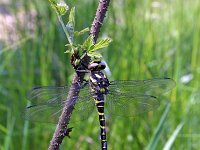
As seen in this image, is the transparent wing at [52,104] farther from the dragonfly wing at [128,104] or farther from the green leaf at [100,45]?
the green leaf at [100,45]

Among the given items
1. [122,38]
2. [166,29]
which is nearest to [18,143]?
[122,38]

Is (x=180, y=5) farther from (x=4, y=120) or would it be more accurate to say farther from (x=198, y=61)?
(x=4, y=120)

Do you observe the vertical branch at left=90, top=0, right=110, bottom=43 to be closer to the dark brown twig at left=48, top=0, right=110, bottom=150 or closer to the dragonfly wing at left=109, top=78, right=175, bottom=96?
the dark brown twig at left=48, top=0, right=110, bottom=150

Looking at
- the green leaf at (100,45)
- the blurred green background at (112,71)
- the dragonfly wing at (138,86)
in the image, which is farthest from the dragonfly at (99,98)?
the blurred green background at (112,71)

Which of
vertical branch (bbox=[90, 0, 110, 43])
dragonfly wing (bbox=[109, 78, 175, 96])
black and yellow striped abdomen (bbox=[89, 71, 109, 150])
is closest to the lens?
vertical branch (bbox=[90, 0, 110, 43])

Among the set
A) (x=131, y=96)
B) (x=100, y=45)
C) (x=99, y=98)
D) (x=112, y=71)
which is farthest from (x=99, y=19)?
(x=112, y=71)

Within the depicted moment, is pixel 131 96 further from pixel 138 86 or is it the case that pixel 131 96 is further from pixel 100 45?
pixel 100 45

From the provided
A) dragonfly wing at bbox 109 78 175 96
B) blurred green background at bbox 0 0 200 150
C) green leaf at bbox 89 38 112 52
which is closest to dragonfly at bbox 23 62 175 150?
dragonfly wing at bbox 109 78 175 96

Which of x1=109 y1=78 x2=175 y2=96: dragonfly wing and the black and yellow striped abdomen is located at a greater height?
x1=109 y1=78 x2=175 y2=96: dragonfly wing

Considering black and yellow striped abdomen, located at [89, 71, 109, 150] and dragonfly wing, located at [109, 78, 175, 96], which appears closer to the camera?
black and yellow striped abdomen, located at [89, 71, 109, 150]
